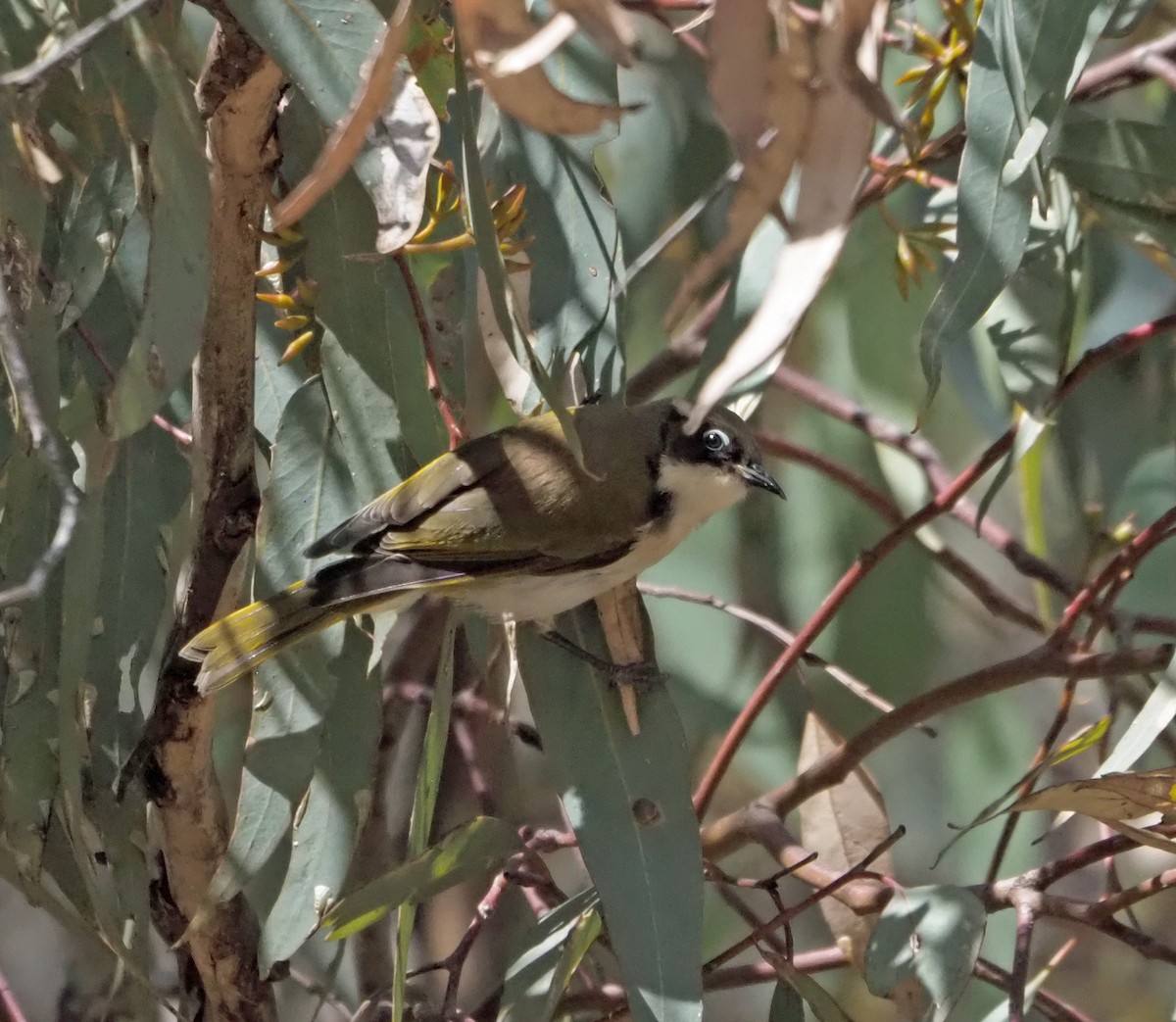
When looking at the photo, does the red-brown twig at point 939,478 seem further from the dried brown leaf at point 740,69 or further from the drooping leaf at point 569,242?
the dried brown leaf at point 740,69

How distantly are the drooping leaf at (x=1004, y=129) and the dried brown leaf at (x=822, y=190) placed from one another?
45cm

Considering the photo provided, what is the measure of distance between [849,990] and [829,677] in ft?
2.52

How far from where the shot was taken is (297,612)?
4.64ft

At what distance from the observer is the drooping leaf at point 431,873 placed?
4.17 ft

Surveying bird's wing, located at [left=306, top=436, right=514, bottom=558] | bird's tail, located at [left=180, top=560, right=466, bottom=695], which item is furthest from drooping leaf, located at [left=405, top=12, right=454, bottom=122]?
bird's tail, located at [left=180, top=560, right=466, bottom=695]

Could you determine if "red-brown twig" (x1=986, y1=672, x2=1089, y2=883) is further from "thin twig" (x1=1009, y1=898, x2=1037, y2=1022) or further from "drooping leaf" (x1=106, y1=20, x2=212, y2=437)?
"drooping leaf" (x1=106, y1=20, x2=212, y2=437)

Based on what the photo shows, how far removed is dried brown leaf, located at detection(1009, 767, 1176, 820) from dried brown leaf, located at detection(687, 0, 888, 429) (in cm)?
70

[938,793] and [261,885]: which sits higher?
[261,885]

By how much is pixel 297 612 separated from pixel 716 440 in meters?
0.68

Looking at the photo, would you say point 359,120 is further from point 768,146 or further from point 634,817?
point 634,817

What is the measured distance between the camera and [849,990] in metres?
2.68

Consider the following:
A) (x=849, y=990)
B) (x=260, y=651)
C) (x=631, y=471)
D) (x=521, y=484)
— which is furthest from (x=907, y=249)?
(x=849, y=990)

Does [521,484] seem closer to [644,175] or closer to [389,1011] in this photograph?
[389,1011]

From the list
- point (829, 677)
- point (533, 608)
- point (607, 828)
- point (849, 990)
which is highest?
point (533, 608)
